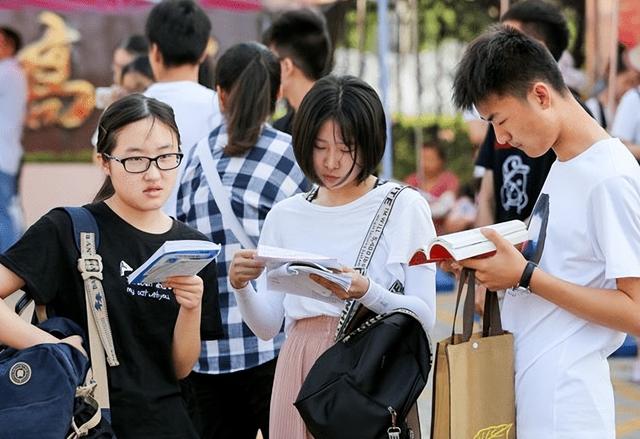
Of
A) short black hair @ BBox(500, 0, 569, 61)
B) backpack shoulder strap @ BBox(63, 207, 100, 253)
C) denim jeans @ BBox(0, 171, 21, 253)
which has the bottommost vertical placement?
denim jeans @ BBox(0, 171, 21, 253)

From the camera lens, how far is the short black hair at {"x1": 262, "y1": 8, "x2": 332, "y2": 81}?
4.76 m

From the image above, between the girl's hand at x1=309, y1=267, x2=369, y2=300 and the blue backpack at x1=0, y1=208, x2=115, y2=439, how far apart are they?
626 mm

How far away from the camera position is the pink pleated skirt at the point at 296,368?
3.09 meters

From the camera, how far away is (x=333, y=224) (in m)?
3.13

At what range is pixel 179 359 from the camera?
9.95 ft

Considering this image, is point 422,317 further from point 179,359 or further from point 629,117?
point 629,117

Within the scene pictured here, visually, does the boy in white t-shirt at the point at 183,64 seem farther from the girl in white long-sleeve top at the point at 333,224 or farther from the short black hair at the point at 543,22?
the girl in white long-sleeve top at the point at 333,224

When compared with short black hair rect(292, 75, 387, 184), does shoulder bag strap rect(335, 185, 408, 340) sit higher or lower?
lower

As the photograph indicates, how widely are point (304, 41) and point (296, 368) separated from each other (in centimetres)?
203

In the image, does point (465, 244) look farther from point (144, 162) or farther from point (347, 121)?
point (144, 162)

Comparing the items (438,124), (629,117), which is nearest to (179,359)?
(629,117)

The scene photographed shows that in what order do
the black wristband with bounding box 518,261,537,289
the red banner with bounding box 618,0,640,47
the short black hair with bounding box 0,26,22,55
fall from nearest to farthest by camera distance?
the black wristband with bounding box 518,261,537,289 → the short black hair with bounding box 0,26,22,55 → the red banner with bounding box 618,0,640,47

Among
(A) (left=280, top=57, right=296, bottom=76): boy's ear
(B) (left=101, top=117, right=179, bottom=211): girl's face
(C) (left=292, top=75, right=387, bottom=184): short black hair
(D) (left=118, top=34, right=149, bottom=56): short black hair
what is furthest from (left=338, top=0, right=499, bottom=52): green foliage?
(B) (left=101, top=117, right=179, bottom=211): girl's face

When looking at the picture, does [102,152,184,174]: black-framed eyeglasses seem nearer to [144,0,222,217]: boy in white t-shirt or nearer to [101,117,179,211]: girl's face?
[101,117,179,211]: girl's face
